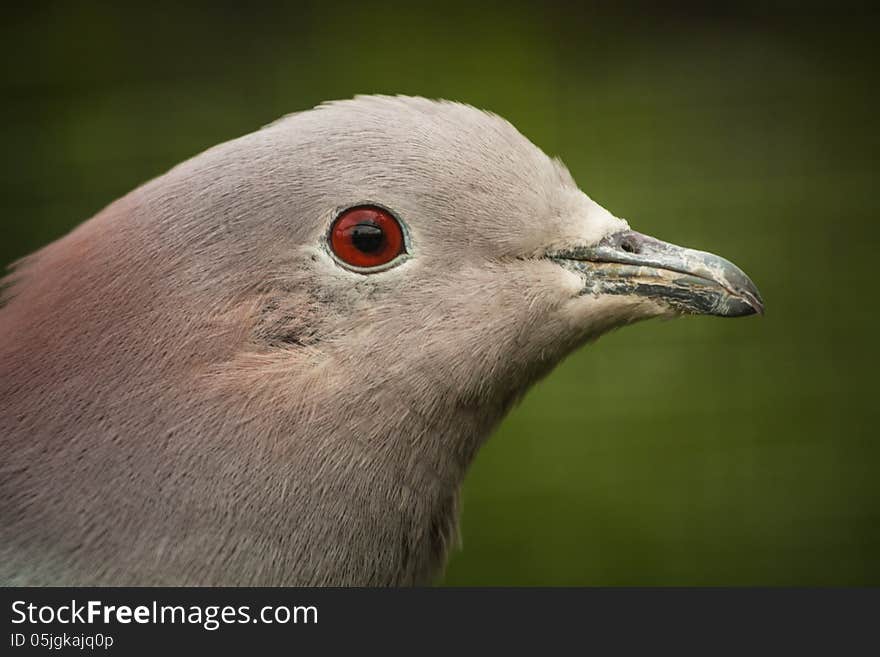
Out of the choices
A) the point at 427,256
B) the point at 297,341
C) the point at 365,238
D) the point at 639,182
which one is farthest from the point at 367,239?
the point at 639,182

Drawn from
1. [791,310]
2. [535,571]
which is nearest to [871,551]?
[791,310]

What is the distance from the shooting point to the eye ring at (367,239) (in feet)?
8.86

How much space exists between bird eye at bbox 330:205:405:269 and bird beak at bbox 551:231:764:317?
42cm

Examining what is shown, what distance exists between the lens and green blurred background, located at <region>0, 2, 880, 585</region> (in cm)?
616

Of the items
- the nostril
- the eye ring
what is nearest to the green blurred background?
the nostril

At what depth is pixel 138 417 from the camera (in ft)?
8.60

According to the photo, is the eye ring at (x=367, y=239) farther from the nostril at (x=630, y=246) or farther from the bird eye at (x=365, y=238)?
the nostril at (x=630, y=246)

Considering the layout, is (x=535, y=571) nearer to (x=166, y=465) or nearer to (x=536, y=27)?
(x=536, y=27)

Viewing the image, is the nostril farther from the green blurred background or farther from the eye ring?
the green blurred background

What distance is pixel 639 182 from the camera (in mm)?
6301

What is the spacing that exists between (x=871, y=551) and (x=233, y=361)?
4.96 metres

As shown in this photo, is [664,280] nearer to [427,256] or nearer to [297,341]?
[427,256]

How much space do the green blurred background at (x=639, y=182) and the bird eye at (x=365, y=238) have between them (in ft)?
11.6

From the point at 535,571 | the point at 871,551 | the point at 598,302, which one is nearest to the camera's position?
the point at 598,302
